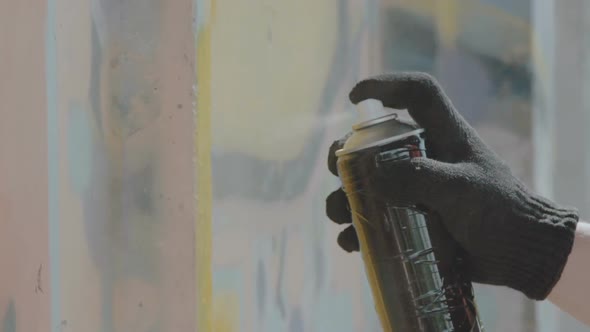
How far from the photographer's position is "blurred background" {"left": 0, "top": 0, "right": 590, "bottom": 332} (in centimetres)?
92

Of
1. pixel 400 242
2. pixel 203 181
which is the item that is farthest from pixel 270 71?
pixel 400 242

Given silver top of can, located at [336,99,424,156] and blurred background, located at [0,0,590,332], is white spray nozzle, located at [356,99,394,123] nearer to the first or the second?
silver top of can, located at [336,99,424,156]

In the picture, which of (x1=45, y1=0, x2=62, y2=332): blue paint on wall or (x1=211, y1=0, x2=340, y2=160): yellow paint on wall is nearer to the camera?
(x1=45, y1=0, x2=62, y2=332): blue paint on wall

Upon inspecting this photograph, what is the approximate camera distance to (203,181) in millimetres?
1007

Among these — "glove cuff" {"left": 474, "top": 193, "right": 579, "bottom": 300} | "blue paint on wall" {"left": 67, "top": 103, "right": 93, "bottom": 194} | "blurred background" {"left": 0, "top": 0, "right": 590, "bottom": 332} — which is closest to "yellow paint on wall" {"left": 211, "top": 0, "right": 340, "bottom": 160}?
"blurred background" {"left": 0, "top": 0, "right": 590, "bottom": 332}

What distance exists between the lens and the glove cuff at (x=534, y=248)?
3.09 feet

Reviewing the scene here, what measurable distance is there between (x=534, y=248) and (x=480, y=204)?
10 cm

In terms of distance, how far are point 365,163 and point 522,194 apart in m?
0.21

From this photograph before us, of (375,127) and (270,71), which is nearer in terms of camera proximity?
(375,127)

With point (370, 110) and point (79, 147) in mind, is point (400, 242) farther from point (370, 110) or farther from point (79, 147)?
point (79, 147)

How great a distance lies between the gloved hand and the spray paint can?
2 centimetres

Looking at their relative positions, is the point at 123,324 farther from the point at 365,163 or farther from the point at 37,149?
the point at 365,163

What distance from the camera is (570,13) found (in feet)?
7.59

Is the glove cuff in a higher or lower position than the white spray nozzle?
lower
